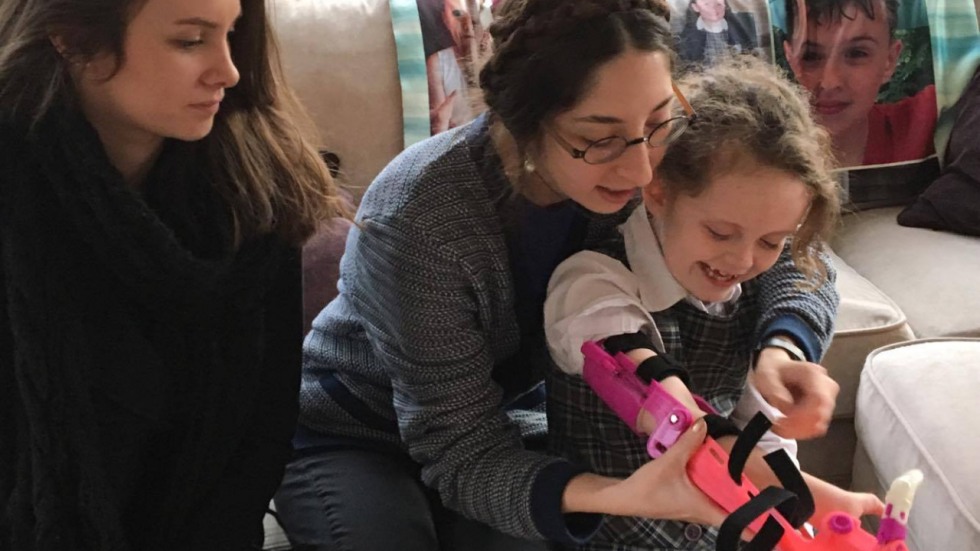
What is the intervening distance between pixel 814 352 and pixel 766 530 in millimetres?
379

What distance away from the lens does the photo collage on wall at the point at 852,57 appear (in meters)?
1.75

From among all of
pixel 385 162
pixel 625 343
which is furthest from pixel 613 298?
pixel 385 162

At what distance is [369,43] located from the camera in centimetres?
167

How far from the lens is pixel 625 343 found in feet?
3.09

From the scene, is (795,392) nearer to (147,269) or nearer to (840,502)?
(840,502)

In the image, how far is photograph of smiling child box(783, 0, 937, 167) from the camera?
5.85 feet

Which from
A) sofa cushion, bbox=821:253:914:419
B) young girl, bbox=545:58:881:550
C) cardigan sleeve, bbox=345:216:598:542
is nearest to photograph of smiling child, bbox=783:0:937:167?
sofa cushion, bbox=821:253:914:419

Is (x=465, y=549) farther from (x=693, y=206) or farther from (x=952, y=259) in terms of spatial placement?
(x=952, y=259)

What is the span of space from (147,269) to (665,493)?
545 mm

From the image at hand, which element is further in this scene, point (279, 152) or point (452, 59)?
point (452, 59)

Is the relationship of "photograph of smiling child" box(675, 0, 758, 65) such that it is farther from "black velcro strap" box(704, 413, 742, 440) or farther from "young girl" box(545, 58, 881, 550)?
"black velcro strap" box(704, 413, 742, 440)

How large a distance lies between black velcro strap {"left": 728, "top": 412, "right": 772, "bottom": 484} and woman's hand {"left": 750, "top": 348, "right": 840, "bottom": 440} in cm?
17

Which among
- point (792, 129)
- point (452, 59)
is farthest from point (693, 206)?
point (452, 59)

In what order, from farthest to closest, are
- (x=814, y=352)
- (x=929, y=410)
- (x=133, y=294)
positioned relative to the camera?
(x=929, y=410), (x=814, y=352), (x=133, y=294)
